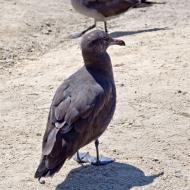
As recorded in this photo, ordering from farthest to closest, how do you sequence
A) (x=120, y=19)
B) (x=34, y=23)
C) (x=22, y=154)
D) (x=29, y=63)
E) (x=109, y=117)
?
1. (x=120, y=19)
2. (x=34, y=23)
3. (x=29, y=63)
4. (x=22, y=154)
5. (x=109, y=117)

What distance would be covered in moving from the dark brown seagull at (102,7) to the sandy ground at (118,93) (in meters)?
0.28

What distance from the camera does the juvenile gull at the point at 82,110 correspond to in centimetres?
632

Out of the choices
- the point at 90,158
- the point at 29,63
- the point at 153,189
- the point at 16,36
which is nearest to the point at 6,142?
the point at 90,158

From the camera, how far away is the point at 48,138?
643 centimetres

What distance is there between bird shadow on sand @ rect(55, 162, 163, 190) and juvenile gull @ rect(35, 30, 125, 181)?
10 cm

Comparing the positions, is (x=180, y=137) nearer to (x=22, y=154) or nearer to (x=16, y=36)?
(x=22, y=154)

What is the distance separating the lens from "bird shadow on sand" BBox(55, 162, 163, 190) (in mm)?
6680

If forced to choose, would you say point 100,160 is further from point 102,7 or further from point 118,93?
point 102,7

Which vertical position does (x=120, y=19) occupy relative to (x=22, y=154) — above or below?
below

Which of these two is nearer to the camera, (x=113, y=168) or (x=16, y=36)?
(x=113, y=168)

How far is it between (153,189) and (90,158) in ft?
2.81

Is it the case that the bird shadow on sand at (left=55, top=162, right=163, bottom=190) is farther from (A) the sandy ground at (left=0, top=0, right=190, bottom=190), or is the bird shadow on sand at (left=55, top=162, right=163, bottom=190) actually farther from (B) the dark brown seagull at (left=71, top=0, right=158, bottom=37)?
(B) the dark brown seagull at (left=71, top=0, right=158, bottom=37)

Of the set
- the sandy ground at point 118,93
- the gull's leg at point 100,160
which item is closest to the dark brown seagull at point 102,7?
the sandy ground at point 118,93

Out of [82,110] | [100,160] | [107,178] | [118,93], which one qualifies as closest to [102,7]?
[118,93]
